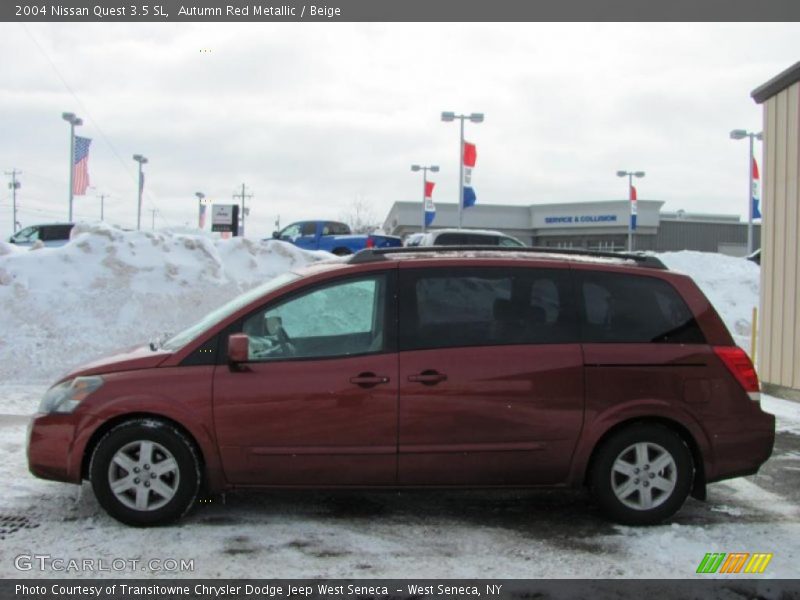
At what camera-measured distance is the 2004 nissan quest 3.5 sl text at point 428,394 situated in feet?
15.3

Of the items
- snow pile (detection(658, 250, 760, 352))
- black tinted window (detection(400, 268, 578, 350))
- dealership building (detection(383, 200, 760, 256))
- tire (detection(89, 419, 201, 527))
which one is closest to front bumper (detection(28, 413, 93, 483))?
tire (detection(89, 419, 201, 527))

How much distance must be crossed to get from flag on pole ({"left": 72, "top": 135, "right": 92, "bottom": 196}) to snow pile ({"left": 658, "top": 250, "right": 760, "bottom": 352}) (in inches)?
982

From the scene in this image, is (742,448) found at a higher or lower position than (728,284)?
lower

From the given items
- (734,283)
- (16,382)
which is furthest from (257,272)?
(734,283)

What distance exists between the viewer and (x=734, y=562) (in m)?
4.31

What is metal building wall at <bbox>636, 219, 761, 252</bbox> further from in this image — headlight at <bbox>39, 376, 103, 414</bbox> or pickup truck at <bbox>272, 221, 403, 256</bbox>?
headlight at <bbox>39, 376, 103, 414</bbox>

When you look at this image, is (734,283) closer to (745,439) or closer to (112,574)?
(745,439)

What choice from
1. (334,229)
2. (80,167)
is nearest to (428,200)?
(334,229)

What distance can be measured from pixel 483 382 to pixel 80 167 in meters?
33.2

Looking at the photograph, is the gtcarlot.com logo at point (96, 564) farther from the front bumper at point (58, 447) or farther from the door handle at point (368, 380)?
the door handle at point (368, 380)

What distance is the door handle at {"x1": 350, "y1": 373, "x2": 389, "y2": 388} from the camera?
4711 millimetres

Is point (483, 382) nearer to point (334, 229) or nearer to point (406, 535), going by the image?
point (406, 535)

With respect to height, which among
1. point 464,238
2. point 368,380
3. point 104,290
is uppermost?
point 464,238

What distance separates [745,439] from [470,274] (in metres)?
2.13
